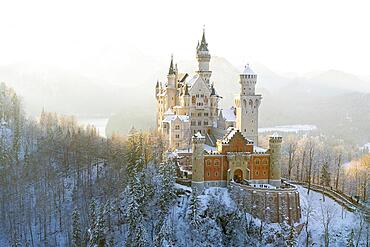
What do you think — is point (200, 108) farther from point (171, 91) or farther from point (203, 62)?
point (203, 62)

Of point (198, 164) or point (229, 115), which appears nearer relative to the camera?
point (198, 164)

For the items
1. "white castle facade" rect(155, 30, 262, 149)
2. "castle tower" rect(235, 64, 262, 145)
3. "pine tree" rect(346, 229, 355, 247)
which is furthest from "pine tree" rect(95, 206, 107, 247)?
"pine tree" rect(346, 229, 355, 247)

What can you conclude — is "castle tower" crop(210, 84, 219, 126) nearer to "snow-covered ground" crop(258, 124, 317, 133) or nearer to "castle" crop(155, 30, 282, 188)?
"castle" crop(155, 30, 282, 188)

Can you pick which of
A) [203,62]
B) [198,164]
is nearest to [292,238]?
[198,164]

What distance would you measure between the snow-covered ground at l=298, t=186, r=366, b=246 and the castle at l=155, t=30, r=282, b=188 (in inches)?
215

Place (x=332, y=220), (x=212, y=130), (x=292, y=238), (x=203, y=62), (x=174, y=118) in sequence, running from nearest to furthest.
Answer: (x=292, y=238), (x=332, y=220), (x=174, y=118), (x=212, y=130), (x=203, y=62)

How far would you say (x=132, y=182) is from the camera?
52312 mm

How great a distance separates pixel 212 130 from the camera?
68.5 m

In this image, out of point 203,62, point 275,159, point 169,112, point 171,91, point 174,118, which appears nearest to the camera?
point 275,159

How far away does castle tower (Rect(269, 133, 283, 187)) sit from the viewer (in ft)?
176

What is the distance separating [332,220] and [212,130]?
78.0 feet

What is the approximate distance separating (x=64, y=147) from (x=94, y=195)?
16354 millimetres

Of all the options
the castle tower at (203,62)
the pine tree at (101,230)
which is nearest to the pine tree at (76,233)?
the pine tree at (101,230)

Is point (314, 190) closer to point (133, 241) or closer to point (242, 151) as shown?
point (242, 151)
